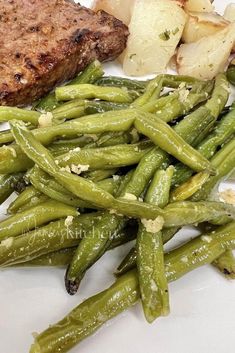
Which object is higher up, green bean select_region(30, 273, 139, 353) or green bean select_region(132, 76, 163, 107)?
green bean select_region(132, 76, 163, 107)

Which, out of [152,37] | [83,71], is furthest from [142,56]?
[83,71]

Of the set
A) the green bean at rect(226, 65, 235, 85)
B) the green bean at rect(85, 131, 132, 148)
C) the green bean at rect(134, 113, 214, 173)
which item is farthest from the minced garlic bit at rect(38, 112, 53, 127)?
the green bean at rect(226, 65, 235, 85)

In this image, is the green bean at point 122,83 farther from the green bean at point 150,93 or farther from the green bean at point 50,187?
the green bean at point 50,187

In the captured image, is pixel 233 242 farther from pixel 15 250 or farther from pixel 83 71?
pixel 83 71

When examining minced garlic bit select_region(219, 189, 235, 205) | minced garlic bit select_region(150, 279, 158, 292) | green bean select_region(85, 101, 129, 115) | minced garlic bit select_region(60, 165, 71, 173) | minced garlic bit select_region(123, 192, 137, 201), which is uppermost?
green bean select_region(85, 101, 129, 115)

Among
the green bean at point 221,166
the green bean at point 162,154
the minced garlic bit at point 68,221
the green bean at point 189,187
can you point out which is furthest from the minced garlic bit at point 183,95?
the minced garlic bit at point 68,221

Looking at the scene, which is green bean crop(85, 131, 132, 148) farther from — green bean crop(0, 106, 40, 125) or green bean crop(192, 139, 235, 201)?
green bean crop(192, 139, 235, 201)
